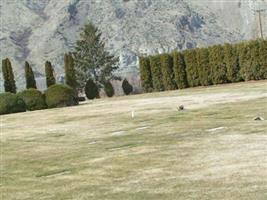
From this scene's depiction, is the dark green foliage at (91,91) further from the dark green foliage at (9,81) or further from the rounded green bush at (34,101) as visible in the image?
the rounded green bush at (34,101)

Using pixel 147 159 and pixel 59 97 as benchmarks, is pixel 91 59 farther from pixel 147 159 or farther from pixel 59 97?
pixel 147 159

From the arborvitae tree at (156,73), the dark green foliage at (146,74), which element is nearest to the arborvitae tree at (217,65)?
the arborvitae tree at (156,73)

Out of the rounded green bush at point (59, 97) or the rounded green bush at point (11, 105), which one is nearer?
the rounded green bush at point (11, 105)

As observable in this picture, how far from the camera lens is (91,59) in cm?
7325

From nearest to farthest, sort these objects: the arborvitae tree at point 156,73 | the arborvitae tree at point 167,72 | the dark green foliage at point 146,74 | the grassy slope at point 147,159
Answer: the grassy slope at point 147,159 < the arborvitae tree at point 167,72 < the arborvitae tree at point 156,73 < the dark green foliage at point 146,74

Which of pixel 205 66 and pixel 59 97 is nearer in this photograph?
pixel 59 97

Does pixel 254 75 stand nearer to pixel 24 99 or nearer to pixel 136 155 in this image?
pixel 24 99

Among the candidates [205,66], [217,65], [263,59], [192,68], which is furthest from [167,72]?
[263,59]

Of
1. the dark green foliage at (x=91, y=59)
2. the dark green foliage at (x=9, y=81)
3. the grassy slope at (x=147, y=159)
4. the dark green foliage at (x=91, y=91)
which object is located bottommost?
the grassy slope at (x=147, y=159)

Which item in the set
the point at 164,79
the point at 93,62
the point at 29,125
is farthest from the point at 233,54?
the point at 93,62

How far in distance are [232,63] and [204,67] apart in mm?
2699

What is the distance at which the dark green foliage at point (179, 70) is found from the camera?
48.7 meters

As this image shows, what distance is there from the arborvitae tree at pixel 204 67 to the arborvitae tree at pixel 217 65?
364 mm

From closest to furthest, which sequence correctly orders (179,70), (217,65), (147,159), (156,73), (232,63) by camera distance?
(147,159) → (232,63) → (217,65) → (179,70) → (156,73)
